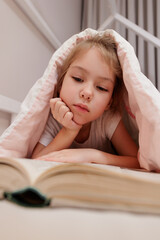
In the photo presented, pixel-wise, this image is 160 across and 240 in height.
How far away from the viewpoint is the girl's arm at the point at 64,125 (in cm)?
62

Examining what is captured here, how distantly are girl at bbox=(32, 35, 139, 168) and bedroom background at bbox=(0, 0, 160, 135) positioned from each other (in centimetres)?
25

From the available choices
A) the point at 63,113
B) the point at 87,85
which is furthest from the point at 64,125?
the point at 87,85

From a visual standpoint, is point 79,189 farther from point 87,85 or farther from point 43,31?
point 43,31

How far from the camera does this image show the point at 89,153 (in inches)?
22.5

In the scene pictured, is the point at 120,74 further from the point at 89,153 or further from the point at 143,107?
the point at 89,153

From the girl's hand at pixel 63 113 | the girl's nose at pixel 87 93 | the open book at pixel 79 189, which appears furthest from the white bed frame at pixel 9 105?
the open book at pixel 79 189

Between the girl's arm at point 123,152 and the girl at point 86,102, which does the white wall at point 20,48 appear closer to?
the girl at point 86,102

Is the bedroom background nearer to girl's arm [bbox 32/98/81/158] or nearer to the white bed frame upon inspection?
the white bed frame

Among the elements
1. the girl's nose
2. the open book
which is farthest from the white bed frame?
the open book

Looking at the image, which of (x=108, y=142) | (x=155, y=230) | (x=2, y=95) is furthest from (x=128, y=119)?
(x=155, y=230)

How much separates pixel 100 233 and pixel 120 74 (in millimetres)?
594

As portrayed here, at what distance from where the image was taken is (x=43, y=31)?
1068 millimetres

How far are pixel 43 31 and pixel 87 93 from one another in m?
0.67

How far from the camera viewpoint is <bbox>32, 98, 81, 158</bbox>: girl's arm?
62 centimetres
